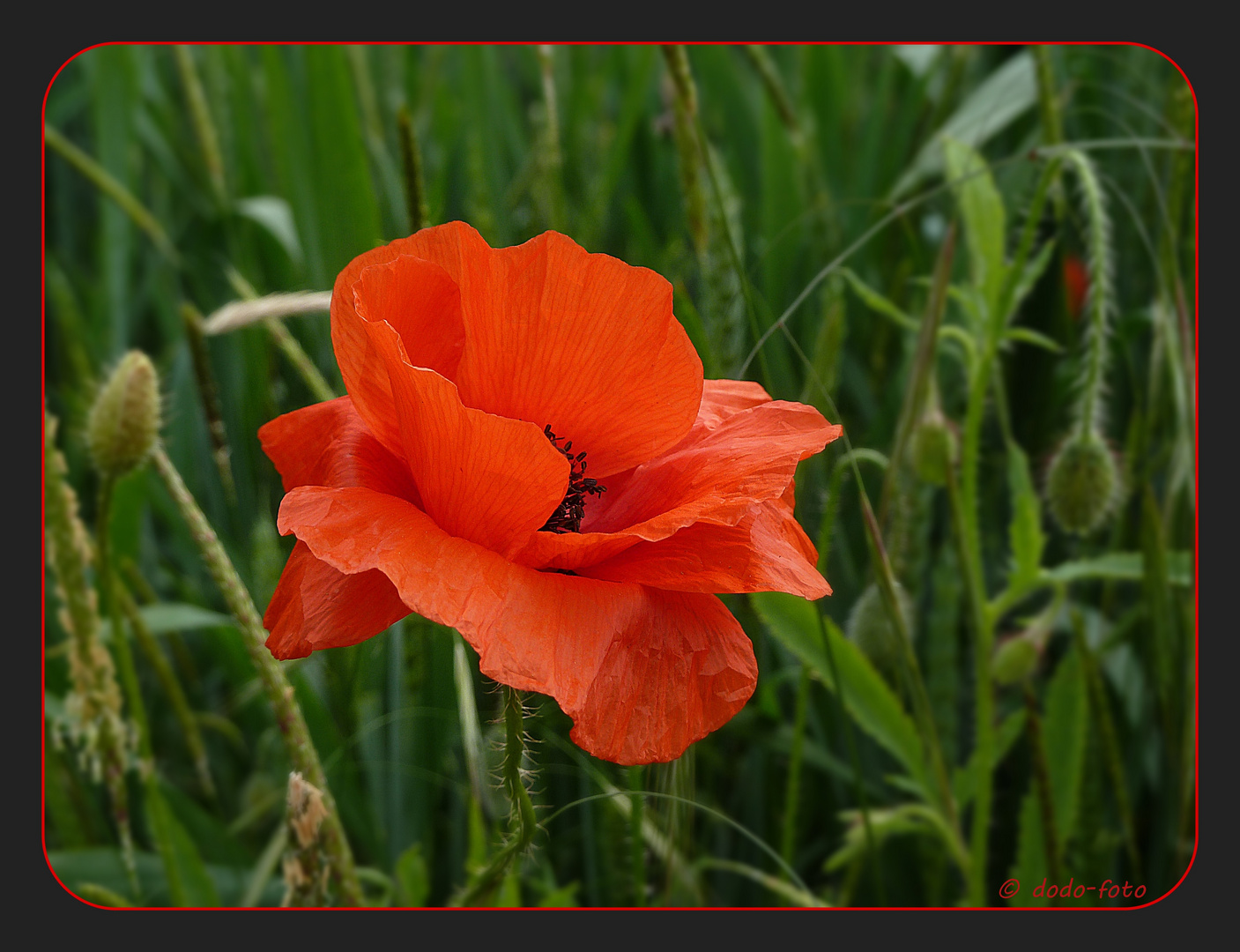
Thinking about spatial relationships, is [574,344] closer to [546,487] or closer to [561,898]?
[546,487]

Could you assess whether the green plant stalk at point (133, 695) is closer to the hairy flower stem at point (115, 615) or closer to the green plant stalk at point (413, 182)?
the hairy flower stem at point (115, 615)

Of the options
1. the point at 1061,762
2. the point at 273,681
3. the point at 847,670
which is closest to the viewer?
the point at 273,681

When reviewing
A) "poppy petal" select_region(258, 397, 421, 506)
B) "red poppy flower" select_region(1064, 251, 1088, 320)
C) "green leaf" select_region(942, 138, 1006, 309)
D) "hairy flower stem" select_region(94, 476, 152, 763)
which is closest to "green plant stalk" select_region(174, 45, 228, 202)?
"hairy flower stem" select_region(94, 476, 152, 763)

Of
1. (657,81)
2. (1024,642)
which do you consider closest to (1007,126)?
(657,81)

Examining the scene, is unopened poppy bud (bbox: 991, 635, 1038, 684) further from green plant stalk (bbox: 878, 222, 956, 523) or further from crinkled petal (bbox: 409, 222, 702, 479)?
crinkled petal (bbox: 409, 222, 702, 479)

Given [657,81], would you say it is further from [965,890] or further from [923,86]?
[965,890]

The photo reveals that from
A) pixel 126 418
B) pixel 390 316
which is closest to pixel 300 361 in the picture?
pixel 126 418

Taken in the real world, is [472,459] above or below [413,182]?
below

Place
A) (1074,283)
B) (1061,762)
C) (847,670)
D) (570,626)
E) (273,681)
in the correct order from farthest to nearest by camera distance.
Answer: (1074,283)
(1061,762)
(847,670)
(273,681)
(570,626)
